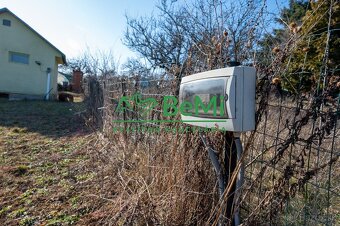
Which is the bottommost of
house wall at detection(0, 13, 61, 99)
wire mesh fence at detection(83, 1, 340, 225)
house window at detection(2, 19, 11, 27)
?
wire mesh fence at detection(83, 1, 340, 225)

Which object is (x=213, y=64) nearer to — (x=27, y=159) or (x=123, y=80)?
(x=123, y=80)

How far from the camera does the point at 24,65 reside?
43.9 feet

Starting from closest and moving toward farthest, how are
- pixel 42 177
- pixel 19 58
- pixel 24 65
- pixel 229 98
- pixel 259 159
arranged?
1. pixel 229 98
2. pixel 259 159
3. pixel 42 177
4. pixel 19 58
5. pixel 24 65

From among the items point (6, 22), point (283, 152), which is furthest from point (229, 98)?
point (6, 22)

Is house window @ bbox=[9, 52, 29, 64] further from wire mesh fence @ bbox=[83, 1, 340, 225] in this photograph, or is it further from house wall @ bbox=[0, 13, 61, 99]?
wire mesh fence @ bbox=[83, 1, 340, 225]

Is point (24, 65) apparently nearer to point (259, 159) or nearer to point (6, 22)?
point (6, 22)

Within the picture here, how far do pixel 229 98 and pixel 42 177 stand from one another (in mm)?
3028

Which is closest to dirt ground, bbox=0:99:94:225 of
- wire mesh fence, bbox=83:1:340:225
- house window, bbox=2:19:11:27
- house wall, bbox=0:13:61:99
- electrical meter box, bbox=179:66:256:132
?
wire mesh fence, bbox=83:1:340:225

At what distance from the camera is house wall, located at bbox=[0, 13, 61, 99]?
12617 mm

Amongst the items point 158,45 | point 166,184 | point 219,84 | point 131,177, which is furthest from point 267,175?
point 158,45

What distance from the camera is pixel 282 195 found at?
4.65 ft

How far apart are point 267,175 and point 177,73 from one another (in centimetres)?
114

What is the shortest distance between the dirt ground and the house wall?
28.9 ft

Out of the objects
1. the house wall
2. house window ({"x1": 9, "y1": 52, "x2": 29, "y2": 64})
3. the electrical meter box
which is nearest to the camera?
the electrical meter box
